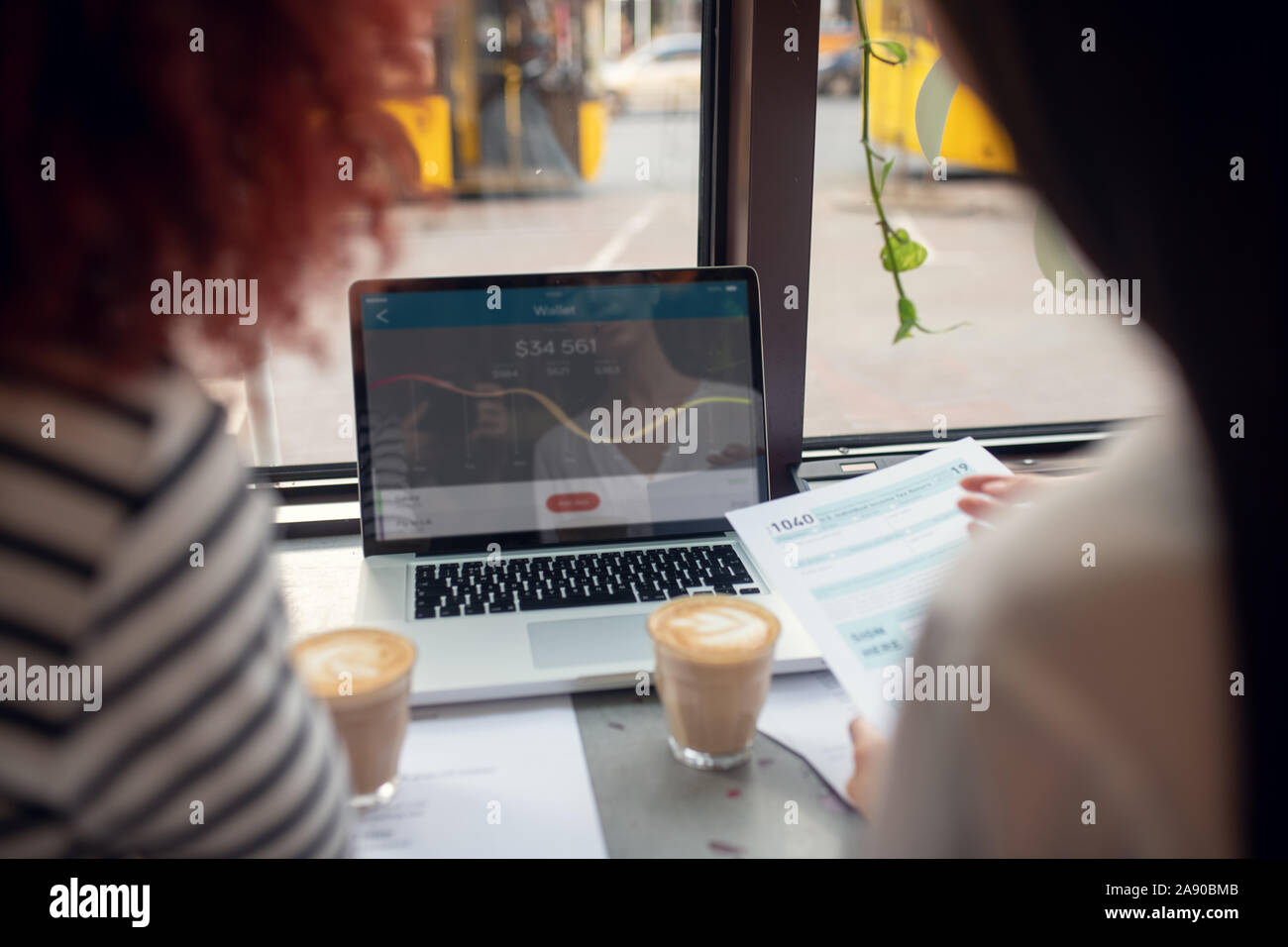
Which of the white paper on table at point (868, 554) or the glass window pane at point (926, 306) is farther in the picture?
the glass window pane at point (926, 306)

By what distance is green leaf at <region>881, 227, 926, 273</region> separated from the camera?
1.17 metres

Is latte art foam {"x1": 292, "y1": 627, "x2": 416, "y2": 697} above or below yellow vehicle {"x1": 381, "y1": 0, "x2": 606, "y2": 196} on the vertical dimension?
below

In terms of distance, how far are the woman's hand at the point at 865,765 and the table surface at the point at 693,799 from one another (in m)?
0.01

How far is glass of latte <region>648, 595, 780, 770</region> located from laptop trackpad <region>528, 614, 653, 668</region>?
0.31 feet

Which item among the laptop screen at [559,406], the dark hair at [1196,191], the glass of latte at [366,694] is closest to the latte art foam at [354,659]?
the glass of latte at [366,694]

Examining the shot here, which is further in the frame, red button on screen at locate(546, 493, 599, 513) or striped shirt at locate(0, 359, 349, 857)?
red button on screen at locate(546, 493, 599, 513)

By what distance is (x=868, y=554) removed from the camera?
0.90 m

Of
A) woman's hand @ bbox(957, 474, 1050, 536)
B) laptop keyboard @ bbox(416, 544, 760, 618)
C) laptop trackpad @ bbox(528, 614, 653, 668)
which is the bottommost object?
laptop trackpad @ bbox(528, 614, 653, 668)

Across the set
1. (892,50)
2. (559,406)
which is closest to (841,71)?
(892,50)

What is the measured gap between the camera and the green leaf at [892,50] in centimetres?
111

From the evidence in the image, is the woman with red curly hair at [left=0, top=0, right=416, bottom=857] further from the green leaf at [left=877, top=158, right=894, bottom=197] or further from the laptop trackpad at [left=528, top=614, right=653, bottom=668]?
the green leaf at [left=877, top=158, right=894, bottom=197]

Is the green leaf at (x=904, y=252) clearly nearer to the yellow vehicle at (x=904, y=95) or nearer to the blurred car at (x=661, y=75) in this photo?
the yellow vehicle at (x=904, y=95)

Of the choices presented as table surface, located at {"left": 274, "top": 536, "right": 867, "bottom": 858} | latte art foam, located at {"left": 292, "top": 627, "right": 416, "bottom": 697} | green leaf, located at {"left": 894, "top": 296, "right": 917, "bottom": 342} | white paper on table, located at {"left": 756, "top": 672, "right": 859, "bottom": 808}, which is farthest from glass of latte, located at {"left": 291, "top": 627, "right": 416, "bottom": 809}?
green leaf, located at {"left": 894, "top": 296, "right": 917, "bottom": 342}

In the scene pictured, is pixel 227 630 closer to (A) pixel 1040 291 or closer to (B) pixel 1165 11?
(B) pixel 1165 11
